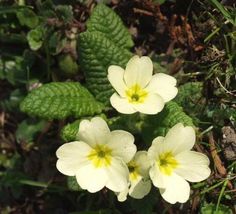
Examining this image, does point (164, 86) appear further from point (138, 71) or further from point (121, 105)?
point (121, 105)

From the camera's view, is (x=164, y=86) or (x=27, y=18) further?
(x=27, y=18)

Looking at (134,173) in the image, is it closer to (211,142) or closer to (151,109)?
(151,109)

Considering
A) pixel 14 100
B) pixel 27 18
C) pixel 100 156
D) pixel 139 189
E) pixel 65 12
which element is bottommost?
pixel 14 100

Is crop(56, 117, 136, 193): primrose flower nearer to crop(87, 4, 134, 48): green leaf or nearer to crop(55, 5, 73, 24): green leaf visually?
crop(87, 4, 134, 48): green leaf

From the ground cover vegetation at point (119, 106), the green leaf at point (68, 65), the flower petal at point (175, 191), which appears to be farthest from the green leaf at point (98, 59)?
the flower petal at point (175, 191)

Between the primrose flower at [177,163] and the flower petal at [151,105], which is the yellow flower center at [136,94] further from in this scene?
the primrose flower at [177,163]

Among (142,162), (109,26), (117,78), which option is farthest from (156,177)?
(109,26)

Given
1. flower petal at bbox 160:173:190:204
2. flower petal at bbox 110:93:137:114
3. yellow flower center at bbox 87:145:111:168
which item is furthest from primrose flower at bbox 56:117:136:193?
flower petal at bbox 160:173:190:204
